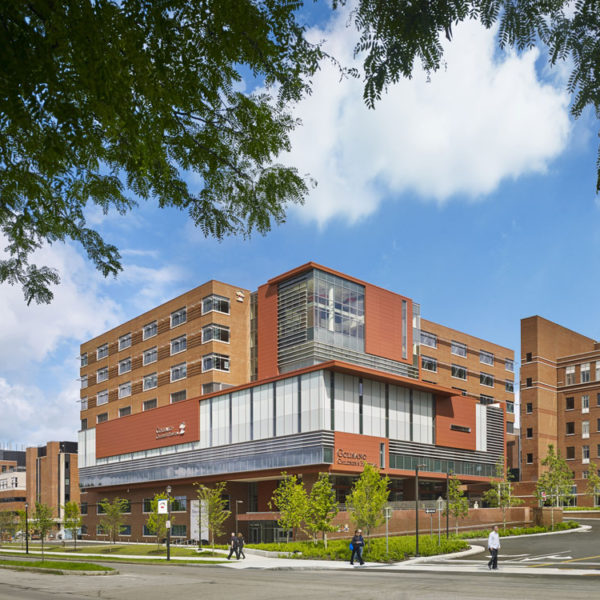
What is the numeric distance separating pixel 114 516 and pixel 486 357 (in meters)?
50.2

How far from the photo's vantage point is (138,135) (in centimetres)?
681

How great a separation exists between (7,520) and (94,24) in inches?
4241

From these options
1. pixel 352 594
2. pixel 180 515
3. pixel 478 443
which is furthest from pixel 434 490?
pixel 352 594

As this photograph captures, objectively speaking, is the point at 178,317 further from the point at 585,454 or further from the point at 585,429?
the point at 585,454

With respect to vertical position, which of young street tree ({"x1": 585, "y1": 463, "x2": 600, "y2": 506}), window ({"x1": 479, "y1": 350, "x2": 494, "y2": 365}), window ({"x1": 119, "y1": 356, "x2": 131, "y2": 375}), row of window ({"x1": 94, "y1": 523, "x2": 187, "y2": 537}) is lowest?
row of window ({"x1": 94, "y1": 523, "x2": 187, "y2": 537})

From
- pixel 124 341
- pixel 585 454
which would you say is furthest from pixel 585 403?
pixel 124 341

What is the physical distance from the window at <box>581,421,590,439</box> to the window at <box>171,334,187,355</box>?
5426cm

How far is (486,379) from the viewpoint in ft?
312

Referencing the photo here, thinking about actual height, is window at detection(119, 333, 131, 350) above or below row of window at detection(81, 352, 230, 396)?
above

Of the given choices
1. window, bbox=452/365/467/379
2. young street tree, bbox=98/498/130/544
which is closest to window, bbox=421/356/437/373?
window, bbox=452/365/467/379

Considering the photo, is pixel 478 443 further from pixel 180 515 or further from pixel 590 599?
pixel 590 599

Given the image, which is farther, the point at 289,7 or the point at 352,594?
the point at 352,594

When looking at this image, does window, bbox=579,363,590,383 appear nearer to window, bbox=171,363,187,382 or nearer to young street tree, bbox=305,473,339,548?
window, bbox=171,363,187,382

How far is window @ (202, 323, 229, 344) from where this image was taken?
71812 mm
